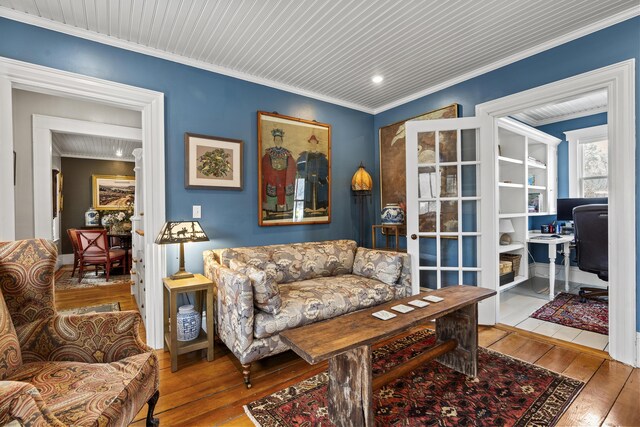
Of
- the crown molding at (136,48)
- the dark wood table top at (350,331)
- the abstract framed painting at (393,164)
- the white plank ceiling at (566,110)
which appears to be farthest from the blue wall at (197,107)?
the white plank ceiling at (566,110)

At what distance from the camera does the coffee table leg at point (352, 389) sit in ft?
4.78

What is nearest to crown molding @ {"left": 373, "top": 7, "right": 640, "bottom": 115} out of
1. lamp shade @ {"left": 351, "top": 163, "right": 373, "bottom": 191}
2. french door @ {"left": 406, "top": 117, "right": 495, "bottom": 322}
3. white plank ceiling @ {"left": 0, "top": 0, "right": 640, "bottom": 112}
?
white plank ceiling @ {"left": 0, "top": 0, "right": 640, "bottom": 112}

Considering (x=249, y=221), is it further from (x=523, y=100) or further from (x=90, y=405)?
(x=523, y=100)

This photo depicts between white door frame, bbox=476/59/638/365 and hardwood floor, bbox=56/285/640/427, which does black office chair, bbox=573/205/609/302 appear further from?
hardwood floor, bbox=56/285/640/427

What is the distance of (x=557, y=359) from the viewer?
2316 mm

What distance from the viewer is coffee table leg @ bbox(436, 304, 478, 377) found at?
6.80 feet

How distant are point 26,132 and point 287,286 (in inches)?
133

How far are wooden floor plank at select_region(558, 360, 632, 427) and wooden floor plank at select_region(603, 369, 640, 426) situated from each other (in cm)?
2

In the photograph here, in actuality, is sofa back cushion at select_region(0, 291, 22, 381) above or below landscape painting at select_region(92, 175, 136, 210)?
below

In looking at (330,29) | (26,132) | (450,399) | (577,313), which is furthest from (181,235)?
(577,313)

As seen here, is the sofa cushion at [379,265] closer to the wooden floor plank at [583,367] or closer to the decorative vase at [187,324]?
the wooden floor plank at [583,367]

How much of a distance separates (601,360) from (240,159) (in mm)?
3500

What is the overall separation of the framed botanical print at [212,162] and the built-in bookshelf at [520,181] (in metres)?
3.11

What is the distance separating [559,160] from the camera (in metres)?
4.72
